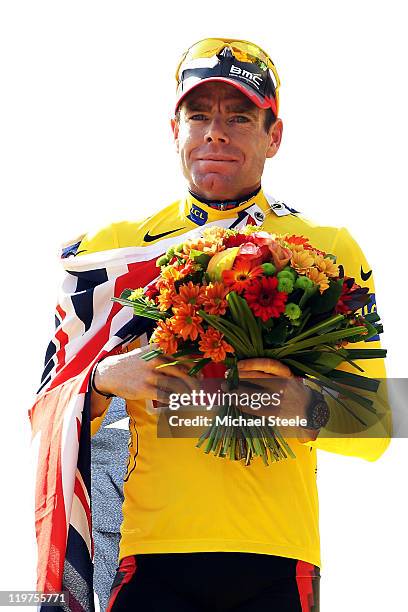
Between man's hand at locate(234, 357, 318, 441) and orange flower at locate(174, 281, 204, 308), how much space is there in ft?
0.75

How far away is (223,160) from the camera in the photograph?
4371mm

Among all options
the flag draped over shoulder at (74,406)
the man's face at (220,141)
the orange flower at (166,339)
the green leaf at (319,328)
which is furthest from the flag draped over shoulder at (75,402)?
the green leaf at (319,328)

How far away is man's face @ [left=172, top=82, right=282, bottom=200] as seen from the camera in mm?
4363

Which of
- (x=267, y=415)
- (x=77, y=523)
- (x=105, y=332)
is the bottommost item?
(x=77, y=523)

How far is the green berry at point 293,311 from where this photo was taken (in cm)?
367

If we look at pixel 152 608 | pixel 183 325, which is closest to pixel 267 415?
pixel 183 325

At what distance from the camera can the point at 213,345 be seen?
12.1 ft

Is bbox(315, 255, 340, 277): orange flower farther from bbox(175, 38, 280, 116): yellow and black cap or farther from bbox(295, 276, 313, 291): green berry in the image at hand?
bbox(175, 38, 280, 116): yellow and black cap

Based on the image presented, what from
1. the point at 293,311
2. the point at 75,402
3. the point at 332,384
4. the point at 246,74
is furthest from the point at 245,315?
the point at 246,74

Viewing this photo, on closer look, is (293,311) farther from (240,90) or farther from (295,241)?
(240,90)

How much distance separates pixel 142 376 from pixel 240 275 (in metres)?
0.49

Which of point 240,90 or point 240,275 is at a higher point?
point 240,90

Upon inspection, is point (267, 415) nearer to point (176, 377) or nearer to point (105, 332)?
point (176, 377)

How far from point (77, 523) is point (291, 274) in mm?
1191
